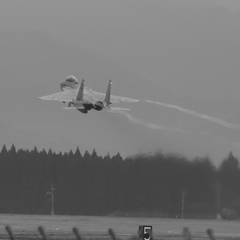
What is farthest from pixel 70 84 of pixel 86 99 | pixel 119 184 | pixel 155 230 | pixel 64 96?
pixel 119 184

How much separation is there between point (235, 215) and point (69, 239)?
22.0m

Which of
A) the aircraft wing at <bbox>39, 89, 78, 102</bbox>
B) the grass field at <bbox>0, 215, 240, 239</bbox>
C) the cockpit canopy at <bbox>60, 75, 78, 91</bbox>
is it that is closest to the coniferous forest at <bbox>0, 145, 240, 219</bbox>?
the grass field at <bbox>0, 215, 240, 239</bbox>

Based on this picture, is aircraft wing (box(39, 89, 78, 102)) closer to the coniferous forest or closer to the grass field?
the coniferous forest

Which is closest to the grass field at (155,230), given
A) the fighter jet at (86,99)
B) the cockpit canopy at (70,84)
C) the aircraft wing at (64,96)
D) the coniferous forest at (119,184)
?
the coniferous forest at (119,184)

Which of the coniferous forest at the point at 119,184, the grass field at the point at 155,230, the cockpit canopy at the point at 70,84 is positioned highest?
the cockpit canopy at the point at 70,84

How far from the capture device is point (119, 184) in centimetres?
13088

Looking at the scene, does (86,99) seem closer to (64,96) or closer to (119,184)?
(64,96)

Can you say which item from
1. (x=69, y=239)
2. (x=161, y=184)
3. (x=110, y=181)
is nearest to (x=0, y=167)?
(x=110, y=181)

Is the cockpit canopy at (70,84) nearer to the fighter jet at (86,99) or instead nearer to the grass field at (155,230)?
the fighter jet at (86,99)

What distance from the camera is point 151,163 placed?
93.8 m

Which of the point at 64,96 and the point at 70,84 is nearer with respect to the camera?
the point at 64,96

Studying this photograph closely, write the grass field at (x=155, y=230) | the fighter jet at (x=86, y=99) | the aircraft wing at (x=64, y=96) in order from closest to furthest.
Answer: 1. the grass field at (x=155, y=230)
2. the fighter jet at (x=86, y=99)
3. the aircraft wing at (x=64, y=96)

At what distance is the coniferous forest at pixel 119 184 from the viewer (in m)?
89.1

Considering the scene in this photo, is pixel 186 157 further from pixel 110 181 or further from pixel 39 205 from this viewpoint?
pixel 39 205
